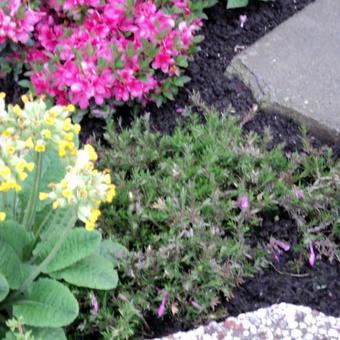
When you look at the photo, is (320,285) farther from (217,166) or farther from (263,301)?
(217,166)

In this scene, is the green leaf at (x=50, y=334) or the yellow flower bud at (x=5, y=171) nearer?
the yellow flower bud at (x=5, y=171)

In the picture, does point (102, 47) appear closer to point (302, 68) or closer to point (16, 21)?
point (16, 21)

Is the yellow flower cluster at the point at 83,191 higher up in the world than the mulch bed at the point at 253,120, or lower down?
higher up

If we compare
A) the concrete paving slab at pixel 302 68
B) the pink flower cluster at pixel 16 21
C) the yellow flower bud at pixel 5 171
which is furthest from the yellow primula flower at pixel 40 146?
the concrete paving slab at pixel 302 68

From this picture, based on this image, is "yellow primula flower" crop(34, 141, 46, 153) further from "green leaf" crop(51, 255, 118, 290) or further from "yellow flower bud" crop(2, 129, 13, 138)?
"green leaf" crop(51, 255, 118, 290)

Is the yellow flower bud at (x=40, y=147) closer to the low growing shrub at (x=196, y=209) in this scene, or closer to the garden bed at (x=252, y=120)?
the low growing shrub at (x=196, y=209)

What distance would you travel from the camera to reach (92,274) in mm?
2465

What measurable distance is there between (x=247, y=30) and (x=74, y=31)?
2.79ft

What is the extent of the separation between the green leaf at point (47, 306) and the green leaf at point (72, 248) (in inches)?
2.3

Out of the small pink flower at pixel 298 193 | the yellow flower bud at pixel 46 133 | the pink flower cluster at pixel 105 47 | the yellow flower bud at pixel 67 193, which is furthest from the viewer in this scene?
the pink flower cluster at pixel 105 47

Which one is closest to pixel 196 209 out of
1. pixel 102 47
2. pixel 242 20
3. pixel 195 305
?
pixel 195 305

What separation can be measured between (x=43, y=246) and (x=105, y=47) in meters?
1.03

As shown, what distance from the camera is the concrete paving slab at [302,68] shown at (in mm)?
3238

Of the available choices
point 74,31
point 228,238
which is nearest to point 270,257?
point 228,238
